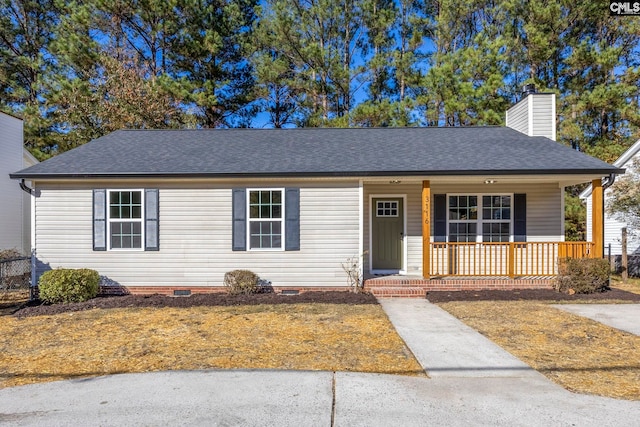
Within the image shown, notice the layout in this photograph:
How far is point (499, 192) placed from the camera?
9.53 metres

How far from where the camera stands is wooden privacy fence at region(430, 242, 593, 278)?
8625mm

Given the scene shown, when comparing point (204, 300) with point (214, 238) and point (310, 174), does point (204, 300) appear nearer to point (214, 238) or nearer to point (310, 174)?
point (214, 238)

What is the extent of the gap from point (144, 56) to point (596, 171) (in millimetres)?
19313

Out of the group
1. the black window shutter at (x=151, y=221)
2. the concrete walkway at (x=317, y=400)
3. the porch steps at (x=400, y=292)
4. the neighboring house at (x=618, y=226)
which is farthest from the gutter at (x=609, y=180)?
the black window shutter at (x=151, y=221)

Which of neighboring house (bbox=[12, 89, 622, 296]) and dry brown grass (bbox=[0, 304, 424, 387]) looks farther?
neighboring house (bbox=[12, 89, 622, 296])

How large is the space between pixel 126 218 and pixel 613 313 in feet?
32.0

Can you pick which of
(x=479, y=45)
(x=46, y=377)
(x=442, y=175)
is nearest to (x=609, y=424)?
(x=46, y=377)

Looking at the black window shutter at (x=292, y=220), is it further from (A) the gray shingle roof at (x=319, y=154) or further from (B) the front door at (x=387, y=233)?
(B) the front door at (x=387, y=233)

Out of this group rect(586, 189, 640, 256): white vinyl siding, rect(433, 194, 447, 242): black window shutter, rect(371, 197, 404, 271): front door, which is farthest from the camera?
rect(586, 189, 640, 256): white vinyl siding

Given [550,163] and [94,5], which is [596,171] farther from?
[94,5]

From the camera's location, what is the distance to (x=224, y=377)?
388 centimetres

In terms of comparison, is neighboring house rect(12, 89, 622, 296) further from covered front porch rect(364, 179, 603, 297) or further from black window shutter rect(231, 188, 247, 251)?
covered front porch rect(364, 179, 603, 297)

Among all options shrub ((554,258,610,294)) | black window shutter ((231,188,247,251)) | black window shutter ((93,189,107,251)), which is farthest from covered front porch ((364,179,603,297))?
black window shutter ((93,189,107,251))

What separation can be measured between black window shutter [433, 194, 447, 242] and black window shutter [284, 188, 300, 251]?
3.55 meters
